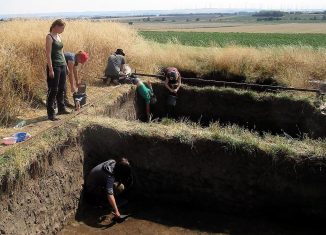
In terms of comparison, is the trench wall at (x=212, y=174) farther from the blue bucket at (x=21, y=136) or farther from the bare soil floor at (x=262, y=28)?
the bare soil floor at (x=262, y=28)

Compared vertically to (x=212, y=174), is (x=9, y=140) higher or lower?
higher

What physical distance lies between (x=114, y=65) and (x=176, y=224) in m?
4.74

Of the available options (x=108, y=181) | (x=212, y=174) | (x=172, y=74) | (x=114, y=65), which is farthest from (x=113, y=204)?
(x=114, y=65)

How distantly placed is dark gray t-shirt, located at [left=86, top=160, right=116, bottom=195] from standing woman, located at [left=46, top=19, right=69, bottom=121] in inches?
55.9

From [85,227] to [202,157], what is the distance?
6.38 feet

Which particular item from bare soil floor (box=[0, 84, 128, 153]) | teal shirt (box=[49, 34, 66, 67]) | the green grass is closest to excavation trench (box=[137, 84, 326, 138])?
bare soil floor (box=[0, 84, 128, 153])

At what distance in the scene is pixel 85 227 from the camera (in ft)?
17.0

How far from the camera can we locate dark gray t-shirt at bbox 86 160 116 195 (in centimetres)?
508

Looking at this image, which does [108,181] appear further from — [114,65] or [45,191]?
[114,65]

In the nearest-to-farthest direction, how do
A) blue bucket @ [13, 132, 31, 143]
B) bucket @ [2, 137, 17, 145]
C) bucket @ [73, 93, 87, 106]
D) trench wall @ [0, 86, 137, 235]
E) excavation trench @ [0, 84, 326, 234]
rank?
trench wall @ [0, 86, 137, 235]
excavation trench @ [0, 84, 326, 234]
bucket @ [2, 137, 17, 145]
blue bucket @ [13, 132, 31, 143]
bucket @ [73, 93, 87, 106]

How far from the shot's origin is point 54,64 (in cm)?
595

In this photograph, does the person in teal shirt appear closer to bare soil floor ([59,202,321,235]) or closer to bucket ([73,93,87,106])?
bucket ([73,93,87,106])

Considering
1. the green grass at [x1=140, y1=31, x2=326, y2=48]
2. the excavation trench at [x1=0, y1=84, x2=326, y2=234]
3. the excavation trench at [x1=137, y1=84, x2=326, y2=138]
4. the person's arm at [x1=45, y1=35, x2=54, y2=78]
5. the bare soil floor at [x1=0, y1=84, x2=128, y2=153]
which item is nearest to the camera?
the excavation trench at [x1=0, y1=84, x2=326, y2=234]

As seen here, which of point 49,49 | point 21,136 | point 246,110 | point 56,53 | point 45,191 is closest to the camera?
point 45,191
